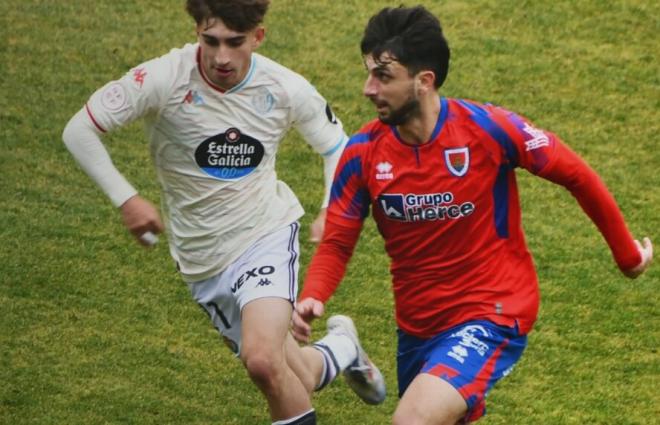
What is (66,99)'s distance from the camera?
43.2 ft

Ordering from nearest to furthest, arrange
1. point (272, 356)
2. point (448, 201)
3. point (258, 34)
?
1. point (448, 201)
2. point (272, 356)
3. point (258, 34)

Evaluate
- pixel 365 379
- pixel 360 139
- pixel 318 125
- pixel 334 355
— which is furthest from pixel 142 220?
pixel 365 379

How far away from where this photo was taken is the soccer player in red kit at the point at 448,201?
280 inches

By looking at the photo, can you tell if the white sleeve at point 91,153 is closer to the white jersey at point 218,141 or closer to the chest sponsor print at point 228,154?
the white jersey at point 218,141

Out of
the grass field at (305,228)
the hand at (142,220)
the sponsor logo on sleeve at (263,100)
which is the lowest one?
the grass field at (305,228)

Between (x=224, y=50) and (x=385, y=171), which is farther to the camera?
(x=224, y=50)

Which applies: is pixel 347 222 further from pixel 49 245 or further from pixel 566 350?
pixel 49 245

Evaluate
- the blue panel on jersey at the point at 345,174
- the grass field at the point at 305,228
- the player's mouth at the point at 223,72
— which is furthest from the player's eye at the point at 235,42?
the grass field at the point at 305,228

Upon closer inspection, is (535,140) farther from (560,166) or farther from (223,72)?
(223,72)

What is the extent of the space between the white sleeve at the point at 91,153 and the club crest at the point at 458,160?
158 centimetres

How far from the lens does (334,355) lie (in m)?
8.71

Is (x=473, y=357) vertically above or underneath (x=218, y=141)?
underneath

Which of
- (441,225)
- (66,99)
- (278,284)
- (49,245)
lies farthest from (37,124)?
(441,225)

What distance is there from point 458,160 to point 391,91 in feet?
1.41
